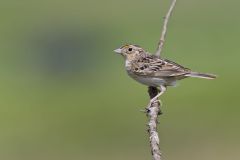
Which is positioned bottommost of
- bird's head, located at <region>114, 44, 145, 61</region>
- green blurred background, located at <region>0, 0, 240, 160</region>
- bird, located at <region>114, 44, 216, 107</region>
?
green blurred background, located at <region>0, 0, 240, 160</region>

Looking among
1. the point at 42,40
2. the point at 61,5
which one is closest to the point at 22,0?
the point at 61,5

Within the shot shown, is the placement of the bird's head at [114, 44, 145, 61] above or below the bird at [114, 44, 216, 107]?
above

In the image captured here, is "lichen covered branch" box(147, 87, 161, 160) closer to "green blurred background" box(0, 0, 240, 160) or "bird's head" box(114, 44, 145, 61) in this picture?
"bird's head" box(114, 44, 145, 61)

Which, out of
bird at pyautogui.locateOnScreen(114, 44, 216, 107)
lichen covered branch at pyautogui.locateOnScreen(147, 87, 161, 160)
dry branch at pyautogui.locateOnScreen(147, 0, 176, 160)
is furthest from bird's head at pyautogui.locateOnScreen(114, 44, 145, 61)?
lichen covered branch at pyautogui.locateOnScreen(147, 87, 161, 160)

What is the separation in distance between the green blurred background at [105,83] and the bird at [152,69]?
34.0 ft

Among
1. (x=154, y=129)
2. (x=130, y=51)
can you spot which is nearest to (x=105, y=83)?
(x=130, y=51)

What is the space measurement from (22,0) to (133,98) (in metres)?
14.6

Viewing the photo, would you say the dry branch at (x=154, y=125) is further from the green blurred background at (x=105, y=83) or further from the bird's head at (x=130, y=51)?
the green blurred background at (x=105, y=83)

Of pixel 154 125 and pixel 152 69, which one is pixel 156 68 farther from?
pixel 154 125

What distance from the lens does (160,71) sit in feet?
36.7

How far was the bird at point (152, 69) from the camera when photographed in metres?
11.0

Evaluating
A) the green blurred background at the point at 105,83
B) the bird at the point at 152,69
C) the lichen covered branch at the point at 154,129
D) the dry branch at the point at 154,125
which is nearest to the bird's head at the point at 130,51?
the bird at the point at 152,69

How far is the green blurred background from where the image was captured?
23650 mm

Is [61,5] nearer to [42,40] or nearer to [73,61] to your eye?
[42,40]
